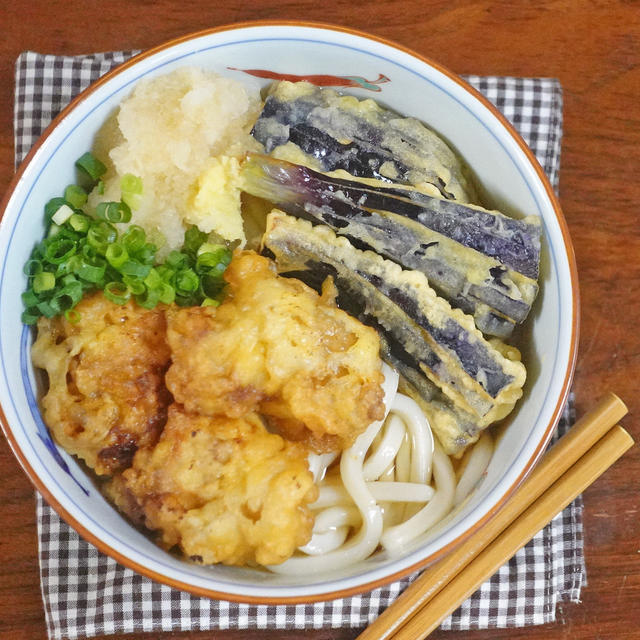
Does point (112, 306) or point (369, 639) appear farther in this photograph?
point (369, 639)

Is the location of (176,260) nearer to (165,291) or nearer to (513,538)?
(165,291)

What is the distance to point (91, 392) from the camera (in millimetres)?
2088

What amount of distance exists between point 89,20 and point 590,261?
207cm

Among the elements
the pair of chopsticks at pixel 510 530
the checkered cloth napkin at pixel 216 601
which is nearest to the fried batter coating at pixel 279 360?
the pair of chopsticks at pixel 510 530

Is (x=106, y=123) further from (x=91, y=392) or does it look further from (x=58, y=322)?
(x=91, y=392)

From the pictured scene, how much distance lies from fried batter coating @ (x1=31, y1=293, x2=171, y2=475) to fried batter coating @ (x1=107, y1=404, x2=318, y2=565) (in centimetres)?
10

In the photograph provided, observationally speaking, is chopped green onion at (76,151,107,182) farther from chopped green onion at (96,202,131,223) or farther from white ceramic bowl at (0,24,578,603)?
chopped green onion at (96,202,131,223)

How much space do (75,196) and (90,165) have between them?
106 millimetres

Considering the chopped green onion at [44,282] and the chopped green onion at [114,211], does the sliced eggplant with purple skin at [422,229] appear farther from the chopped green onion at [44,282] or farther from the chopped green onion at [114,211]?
the chopped green onion at [44,282]

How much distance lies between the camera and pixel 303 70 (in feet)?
7.65

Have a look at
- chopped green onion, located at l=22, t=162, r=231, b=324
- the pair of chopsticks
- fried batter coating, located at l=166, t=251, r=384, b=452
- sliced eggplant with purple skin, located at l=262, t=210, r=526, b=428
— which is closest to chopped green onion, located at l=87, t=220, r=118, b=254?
chopped green onion, located at l=22, t=162, r=231, b=324

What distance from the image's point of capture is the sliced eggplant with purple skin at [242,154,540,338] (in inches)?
86.9

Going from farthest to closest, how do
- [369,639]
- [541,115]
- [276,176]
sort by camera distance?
[541,115]
[369,639]
[276,176]

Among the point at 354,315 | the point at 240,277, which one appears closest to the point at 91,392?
the point at 240,277
